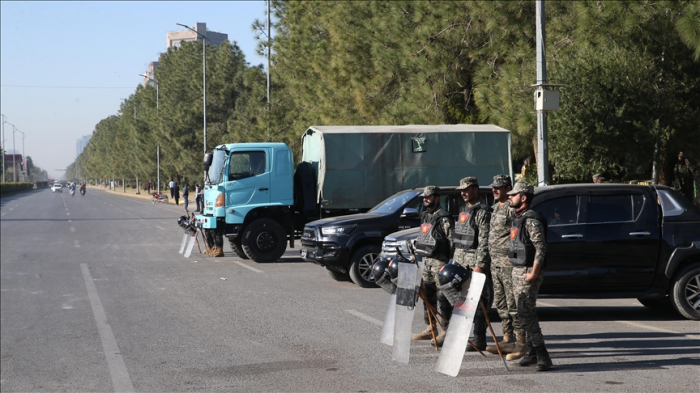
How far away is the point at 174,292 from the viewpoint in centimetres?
1308

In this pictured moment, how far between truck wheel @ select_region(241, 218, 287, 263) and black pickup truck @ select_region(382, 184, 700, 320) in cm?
875

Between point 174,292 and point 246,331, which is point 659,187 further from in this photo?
point 174,292

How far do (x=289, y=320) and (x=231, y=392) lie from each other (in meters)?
3.53

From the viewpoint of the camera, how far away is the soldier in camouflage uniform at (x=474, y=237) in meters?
7.75

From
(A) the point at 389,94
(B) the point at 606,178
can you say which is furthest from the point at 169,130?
(B) the point at 606,178

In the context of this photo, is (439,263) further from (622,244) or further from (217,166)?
(217,166)

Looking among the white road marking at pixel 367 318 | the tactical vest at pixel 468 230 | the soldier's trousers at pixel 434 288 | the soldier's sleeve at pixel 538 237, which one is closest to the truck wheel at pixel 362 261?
the white road marking at pixel 367 318

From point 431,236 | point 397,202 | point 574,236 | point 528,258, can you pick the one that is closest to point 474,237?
point 431,236

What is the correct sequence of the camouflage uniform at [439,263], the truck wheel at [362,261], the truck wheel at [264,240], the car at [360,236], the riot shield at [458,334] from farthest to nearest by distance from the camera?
the truck wheel at [264,240] < the truck wheel at [362,261] < the car at [360,236] < the camouflage uniform at [439,263] < the riot shield at [458,334]

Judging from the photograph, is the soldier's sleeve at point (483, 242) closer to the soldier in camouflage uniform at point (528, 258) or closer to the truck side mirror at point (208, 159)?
the soldier in camouflage uniform at point (528, 258)

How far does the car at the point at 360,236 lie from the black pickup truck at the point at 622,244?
3.55 metres

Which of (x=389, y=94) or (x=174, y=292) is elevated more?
(x=389, y=94)

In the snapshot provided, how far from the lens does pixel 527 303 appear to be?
712 cm

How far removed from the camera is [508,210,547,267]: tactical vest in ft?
23.1
